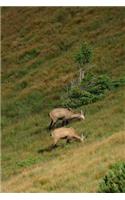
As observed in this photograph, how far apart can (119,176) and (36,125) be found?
23.6 m

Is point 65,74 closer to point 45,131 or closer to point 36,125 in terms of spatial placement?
point 36,125

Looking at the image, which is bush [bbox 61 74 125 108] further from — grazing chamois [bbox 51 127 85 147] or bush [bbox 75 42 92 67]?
grazing chamois [bbox 51 127 85 147]

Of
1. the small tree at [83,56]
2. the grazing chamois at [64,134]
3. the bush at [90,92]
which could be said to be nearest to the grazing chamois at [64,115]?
the bush at [90,92]

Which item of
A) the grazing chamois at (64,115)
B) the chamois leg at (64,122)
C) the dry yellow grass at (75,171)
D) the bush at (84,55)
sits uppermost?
the dry yellow grass at (75,171)

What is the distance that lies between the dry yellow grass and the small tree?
74.2 ft

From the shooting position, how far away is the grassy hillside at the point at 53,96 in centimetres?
2061

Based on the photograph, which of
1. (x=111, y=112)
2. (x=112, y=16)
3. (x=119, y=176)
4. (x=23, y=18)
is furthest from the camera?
(x=23, y=18)

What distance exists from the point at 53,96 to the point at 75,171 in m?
27.0

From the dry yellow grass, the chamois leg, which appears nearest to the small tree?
the chamois leg

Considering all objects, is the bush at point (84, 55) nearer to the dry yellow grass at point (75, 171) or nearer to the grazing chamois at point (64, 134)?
the grazing chamois at point (64, 134)

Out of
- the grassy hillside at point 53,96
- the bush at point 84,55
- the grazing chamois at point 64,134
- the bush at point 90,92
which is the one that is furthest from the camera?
the bush at point 84,55

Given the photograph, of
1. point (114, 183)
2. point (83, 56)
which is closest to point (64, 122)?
Answer: point (83, 56)

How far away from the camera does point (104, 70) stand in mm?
48969
